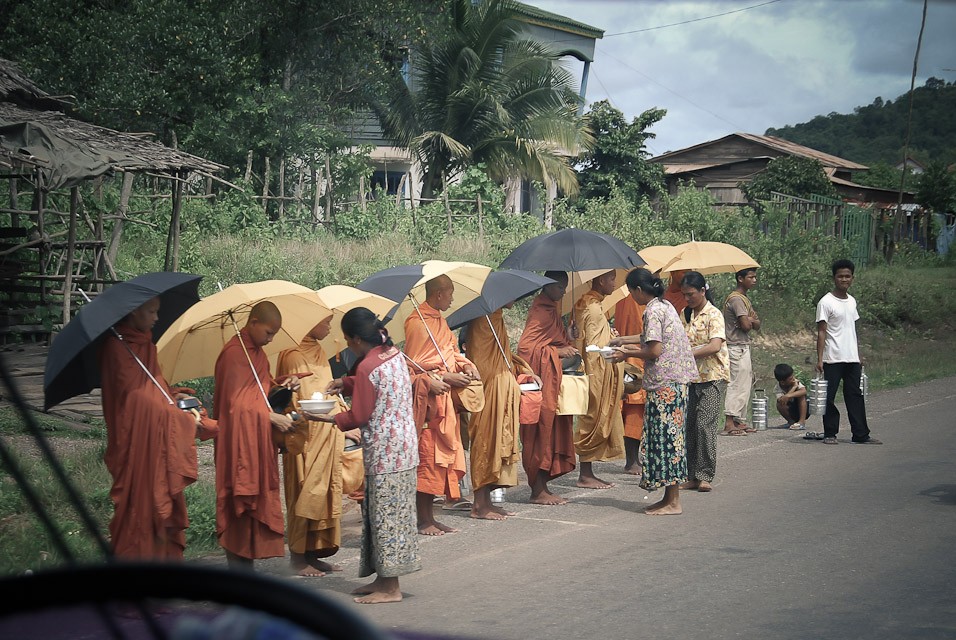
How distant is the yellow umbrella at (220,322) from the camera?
253 inches

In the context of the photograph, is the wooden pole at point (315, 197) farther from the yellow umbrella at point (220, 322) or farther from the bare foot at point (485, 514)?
the yellow umbrella at point (220, 322)

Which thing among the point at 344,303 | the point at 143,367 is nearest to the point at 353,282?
the point at 344,303

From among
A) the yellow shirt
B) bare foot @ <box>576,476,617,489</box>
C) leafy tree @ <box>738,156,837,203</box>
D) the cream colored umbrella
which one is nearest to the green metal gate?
leafy tree @ <box>738,156,837,203</box>

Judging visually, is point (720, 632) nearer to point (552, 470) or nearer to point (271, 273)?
point (552, 470)

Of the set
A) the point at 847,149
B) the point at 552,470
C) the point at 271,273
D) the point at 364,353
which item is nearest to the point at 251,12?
the point at 271,273

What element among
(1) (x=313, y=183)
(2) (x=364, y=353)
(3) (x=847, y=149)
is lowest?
(2) (x=364, y=353)

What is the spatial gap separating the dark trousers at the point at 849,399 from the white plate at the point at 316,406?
6.68 m

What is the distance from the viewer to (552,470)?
9070 millimetres

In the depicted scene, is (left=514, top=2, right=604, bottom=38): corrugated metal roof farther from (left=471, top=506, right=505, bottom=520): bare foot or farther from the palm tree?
(left=471, top=506, right=505, bottom=520): bare foot

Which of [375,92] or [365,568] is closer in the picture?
[365,568]

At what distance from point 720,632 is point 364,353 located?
2.53 m

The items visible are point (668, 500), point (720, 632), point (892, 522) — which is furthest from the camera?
point (668, 500)

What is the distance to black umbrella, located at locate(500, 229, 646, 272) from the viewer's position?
9133mm

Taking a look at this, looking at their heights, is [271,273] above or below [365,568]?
above
